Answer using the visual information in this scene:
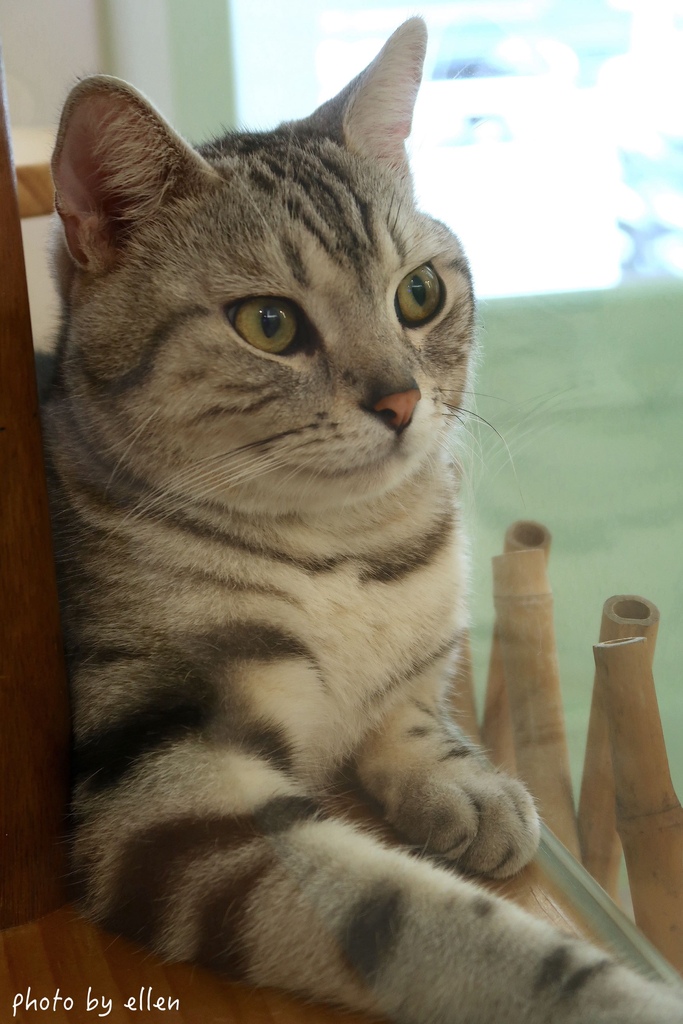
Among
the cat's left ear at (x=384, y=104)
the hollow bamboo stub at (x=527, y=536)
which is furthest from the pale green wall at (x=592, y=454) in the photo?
the cat's left ear at (x=384, y=104)

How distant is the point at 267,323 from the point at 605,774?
34 centimetres

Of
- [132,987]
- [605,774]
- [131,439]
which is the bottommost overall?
[132,987]

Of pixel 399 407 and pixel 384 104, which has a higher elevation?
pixel 384 104

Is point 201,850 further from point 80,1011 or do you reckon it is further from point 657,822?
point 657,822

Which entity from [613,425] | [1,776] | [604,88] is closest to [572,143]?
[604,88]

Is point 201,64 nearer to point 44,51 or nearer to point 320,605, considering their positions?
point 44,51

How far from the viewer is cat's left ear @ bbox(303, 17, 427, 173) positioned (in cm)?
55

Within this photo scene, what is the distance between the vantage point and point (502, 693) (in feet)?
2.08

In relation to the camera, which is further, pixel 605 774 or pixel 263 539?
pixel 263 539

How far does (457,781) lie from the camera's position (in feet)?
2.09

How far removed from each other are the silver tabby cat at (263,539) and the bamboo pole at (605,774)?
49 millimetres

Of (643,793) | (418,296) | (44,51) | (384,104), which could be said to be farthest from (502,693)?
(44,51)

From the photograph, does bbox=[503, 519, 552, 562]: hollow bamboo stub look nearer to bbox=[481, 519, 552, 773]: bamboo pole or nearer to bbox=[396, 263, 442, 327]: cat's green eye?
bbox=[481, 519, 552, 773]: bamboo pole

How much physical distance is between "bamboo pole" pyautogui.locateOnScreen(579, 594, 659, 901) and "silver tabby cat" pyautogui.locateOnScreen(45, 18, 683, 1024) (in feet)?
0.16
